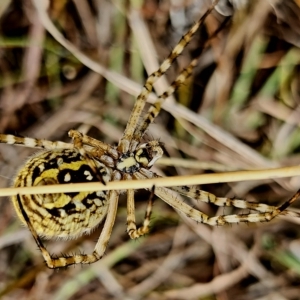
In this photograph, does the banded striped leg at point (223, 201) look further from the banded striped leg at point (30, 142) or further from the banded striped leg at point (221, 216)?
the banded striped leg at point (30, 142)

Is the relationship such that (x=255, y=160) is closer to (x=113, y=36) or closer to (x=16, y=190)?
(x=113, y=36)

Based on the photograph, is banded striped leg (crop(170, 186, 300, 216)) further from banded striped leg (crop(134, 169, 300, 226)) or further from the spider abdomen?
the spider abdomen

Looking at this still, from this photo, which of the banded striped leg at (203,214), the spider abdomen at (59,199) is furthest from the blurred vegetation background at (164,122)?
the spider abdomen at (59,199)

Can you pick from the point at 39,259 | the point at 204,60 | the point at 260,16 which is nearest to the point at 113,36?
the point at 204,60

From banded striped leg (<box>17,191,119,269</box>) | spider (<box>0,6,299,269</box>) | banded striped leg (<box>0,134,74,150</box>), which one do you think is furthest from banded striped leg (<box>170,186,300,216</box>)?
banded striped leg (<box>0,134,74,150</box>)

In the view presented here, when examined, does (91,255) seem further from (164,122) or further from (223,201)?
(164,122)

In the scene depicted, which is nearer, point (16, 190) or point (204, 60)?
point (16, 190)

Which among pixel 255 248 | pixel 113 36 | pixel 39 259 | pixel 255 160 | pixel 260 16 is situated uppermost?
pixel 260 16
